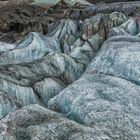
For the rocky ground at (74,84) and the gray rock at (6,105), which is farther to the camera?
the gray rock at (6,105)

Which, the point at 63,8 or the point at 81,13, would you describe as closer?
the point at 81,13

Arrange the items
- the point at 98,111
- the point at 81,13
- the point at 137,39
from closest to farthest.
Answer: the point at 98,111 → the point at 137,39 → the point at 81,13

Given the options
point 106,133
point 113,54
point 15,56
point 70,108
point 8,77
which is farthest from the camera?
point 15,56

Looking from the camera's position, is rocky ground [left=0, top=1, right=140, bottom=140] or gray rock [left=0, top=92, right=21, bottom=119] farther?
gray rock [left=0, top=92, right=21, bottom=119]

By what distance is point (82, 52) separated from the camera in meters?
23.9

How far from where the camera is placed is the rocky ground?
12.2 metres

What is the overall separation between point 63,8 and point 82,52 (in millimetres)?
20406

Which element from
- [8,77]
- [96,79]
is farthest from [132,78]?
[8,77]

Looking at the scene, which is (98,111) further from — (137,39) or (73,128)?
(137,39)

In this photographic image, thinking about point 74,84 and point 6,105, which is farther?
point 74,84

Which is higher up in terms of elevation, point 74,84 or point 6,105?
point 74,84

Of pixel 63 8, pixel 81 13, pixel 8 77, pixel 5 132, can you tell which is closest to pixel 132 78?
pixel 8 77

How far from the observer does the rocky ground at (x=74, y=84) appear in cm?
1225

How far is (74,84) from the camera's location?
16.5 meters
